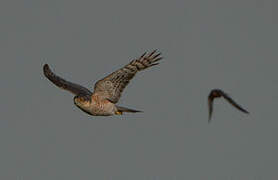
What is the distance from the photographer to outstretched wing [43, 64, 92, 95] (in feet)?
45.8

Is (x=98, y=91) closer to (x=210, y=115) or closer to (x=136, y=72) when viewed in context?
(x=136, y=72)

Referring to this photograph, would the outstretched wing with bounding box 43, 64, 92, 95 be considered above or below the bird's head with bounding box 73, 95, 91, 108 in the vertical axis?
above

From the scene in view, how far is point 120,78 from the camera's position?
12.8m

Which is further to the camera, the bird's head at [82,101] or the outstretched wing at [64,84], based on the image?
the outstretched wing at [64,84]

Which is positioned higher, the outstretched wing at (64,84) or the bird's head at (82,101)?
the outstretched wing at (64,84)

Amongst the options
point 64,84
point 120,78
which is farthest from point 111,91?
point 64,84

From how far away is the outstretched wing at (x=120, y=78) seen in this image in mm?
12672

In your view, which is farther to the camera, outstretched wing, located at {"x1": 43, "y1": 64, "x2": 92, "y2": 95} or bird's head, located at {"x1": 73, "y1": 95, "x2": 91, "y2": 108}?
outstretched wing, located at {"x1": 43, "y1": 64, "x2": 92, "y2": 95}

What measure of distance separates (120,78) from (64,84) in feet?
7.26

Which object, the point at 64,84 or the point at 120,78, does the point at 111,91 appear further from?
the point at 64,84

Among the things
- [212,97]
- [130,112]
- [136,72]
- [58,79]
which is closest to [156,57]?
[136,72]

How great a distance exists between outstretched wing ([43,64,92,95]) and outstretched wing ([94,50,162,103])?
88 centimetres

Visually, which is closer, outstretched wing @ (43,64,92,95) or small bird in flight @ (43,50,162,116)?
small bird in flight @ (43,50,162,116)

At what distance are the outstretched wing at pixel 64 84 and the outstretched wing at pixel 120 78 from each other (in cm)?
88
